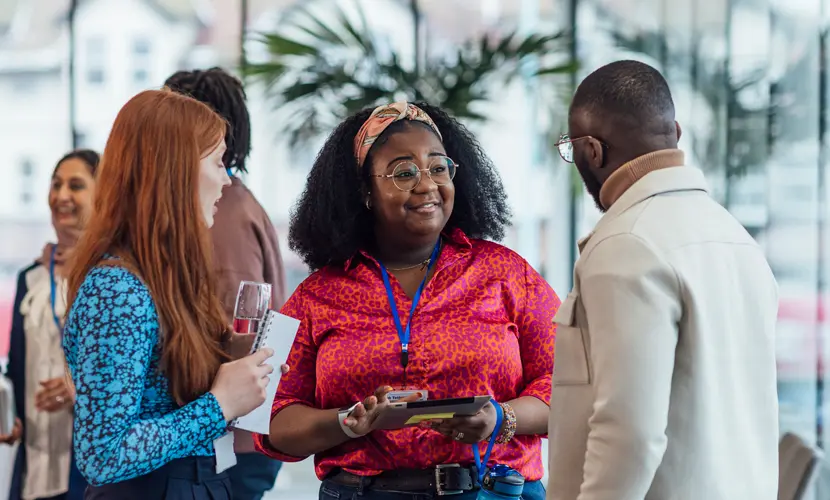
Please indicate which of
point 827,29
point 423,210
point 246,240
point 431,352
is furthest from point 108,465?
point 827,29

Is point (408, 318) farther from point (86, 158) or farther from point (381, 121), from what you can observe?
point (86, 158)

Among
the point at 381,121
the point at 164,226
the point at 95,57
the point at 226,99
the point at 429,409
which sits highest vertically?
the point at 95,57

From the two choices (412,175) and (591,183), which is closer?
(591,183)

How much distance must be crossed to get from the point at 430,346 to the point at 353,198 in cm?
47

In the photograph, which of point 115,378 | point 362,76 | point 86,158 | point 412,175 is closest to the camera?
point 115,378

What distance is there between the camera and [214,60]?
6445 millimetres

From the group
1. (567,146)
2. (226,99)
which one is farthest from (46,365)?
(567,146)

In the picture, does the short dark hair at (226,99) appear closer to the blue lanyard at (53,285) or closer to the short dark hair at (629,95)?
the blue lanyard at (53,285)

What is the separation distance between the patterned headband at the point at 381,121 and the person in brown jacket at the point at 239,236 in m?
0.64

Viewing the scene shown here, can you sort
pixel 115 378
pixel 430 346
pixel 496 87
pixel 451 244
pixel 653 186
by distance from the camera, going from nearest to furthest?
1. pixel 653 186
2. pixel 115 378
3. pixel 430 346
4. pixel 451 244
5. pixel 496 87

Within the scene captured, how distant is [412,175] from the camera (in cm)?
226

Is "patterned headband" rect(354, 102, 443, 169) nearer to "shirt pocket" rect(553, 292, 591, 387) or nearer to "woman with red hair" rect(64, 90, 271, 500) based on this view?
"woman with red hair" rect(64, 90, 271, 500)

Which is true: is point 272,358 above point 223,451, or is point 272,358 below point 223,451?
above

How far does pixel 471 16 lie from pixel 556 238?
5.20 feet
